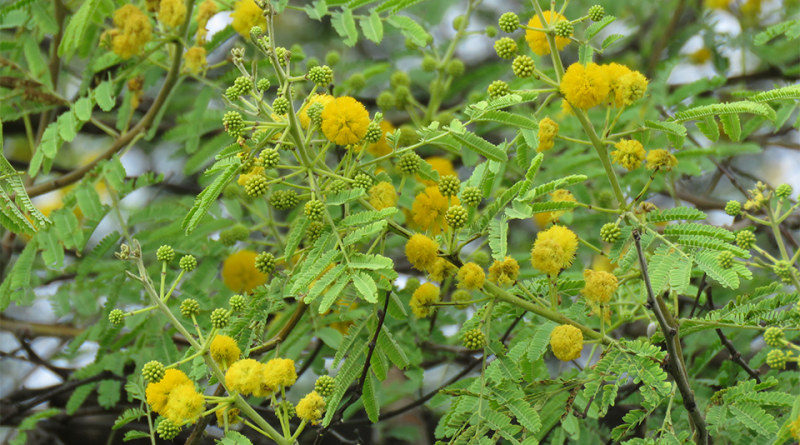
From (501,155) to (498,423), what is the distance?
0.96 meters

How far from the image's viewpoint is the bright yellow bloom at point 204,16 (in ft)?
12.5

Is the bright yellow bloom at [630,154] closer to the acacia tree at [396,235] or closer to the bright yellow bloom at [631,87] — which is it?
the acacia tree at [396,235]

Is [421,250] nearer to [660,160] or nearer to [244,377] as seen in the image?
[244,377]

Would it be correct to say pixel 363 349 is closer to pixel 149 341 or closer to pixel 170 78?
pixel 149 341

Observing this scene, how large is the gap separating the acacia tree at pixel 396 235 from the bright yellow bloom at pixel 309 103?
0.01m

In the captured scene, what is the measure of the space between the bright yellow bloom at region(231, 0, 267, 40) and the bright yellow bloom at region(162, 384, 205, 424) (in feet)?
6.91

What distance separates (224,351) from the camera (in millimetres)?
2404

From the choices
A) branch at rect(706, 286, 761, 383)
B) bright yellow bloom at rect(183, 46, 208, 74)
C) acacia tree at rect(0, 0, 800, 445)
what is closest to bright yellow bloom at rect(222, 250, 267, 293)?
acacia tree at rect(0, 0, 800, 445)

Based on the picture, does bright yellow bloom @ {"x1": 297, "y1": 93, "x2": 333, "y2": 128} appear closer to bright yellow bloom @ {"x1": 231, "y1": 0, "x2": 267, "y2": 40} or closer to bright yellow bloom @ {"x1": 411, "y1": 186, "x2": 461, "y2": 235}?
bright yellow bloom @ {"x1": 411, "y1": 186, "x2": 461, "y2": 235}

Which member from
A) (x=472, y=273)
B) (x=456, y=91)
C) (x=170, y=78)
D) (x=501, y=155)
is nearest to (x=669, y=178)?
(x=456, y=91)

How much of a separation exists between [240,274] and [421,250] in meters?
1.69

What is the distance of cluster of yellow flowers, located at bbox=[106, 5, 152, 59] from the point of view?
3607 millimetres

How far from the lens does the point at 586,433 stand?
326 cm

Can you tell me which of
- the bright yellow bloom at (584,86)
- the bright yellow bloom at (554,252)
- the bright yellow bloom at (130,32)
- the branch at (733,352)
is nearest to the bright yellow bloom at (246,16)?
the bright yellow bloom at (130,32)
